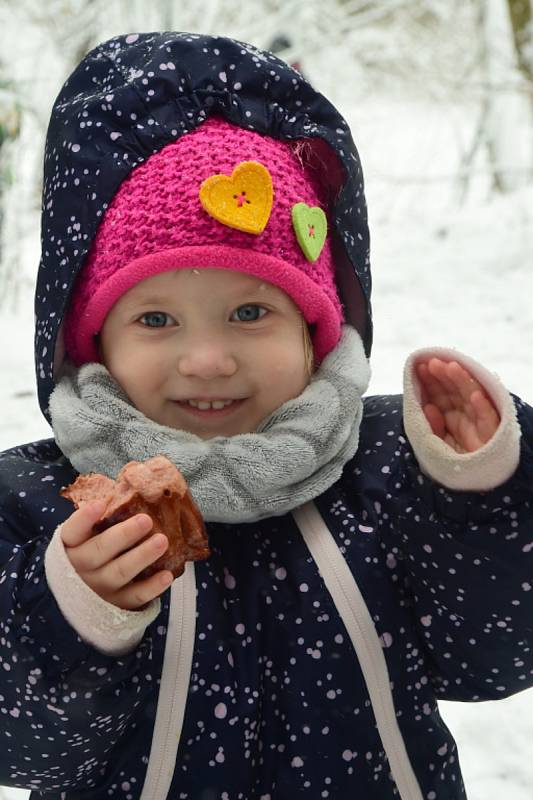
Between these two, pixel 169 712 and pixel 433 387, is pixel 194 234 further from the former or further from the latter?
pixel 169 712

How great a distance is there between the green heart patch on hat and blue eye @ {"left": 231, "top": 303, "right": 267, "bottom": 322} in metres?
0.12

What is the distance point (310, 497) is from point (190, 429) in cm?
22

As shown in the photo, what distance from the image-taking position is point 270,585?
4.49 feet

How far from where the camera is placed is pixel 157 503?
110cm

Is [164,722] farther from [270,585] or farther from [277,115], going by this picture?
[277,115]

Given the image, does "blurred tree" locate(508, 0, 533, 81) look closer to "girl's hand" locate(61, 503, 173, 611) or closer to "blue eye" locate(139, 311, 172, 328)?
"blue eye" locate(139, 311, 172, 328)

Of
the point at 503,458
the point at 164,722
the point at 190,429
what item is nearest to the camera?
the point at 503,458

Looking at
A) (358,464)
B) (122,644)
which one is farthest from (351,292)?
(122,644)

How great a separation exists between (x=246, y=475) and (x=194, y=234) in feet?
1.25

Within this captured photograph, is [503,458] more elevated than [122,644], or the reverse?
[503,458]

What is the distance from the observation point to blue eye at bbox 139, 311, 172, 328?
4.48 feet

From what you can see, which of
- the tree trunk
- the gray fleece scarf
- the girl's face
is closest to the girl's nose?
the girl's face

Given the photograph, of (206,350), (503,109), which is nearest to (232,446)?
(206,350)

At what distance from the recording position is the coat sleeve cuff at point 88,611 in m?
1.08
